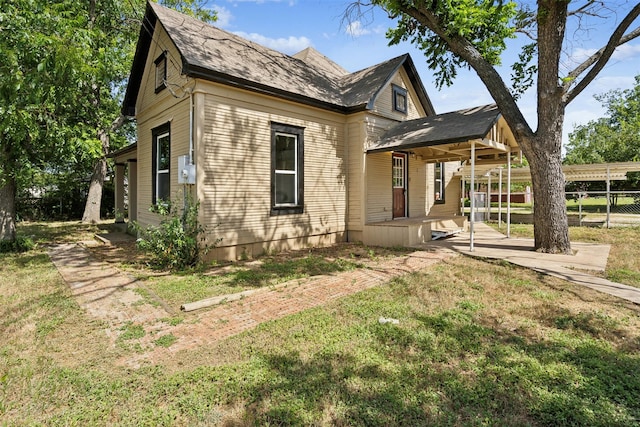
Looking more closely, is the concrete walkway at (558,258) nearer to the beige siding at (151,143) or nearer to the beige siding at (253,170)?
the beige siding at (253,170)

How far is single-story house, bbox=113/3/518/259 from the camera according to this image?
7.49 meters

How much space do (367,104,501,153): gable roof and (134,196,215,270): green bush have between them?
568cm

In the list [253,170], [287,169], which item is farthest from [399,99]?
[253,170]

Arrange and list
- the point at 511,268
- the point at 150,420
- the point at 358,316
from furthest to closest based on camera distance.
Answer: the point at 511,268, the point at 358,316, the point at 150,420

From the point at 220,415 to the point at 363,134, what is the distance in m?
8.89

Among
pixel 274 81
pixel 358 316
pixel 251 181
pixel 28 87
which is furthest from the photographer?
pixel 274 81

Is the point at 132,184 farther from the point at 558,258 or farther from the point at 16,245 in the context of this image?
the point at 558,258

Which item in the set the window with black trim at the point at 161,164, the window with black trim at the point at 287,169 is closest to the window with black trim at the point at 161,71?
the window with black trim at the point at 161,164

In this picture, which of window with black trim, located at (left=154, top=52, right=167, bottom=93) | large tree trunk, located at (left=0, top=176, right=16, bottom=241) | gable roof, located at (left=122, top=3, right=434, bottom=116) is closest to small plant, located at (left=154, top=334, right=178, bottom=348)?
gable roof, located at (left=122, top=3, right=434, bottom=116)

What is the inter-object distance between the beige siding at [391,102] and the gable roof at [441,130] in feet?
1.92

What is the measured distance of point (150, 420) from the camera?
8.04ft

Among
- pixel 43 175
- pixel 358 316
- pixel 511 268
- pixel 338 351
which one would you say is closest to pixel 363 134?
pixel 511 268

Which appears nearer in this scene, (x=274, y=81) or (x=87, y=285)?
(x=87, y=285)

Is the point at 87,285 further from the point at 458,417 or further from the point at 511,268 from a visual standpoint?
the point at 511,268
